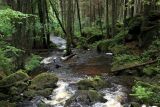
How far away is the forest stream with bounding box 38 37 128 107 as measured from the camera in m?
13.4

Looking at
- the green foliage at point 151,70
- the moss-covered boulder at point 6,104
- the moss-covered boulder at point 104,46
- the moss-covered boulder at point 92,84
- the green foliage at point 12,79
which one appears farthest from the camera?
the moss-covered boulder at point 104,46

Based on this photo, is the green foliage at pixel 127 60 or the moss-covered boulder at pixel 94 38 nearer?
the green foliage at pixel 127 60

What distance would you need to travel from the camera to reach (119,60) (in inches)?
786

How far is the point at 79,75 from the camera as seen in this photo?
18.1m

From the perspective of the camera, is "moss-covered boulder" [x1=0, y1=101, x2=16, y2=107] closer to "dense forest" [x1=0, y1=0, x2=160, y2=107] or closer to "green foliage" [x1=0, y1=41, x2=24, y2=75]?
"dense forest" [x1=0, y1=0, x2=160, y2=107]

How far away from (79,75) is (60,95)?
4.01 meters

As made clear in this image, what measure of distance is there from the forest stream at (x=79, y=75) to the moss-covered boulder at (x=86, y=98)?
16 cm

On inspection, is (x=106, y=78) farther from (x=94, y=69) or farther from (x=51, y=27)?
(x=51, y=27)

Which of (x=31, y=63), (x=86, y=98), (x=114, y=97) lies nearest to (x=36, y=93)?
(x=86, y=98)

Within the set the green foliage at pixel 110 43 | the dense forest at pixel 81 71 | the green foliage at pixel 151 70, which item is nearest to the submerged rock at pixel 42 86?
the dense forest at pixel 81 71

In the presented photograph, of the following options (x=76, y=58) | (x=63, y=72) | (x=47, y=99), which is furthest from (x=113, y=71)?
(x=76, y=58)

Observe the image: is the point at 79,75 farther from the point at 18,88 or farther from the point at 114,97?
the point at 18,88

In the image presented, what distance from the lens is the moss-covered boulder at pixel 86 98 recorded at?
42.2 feet

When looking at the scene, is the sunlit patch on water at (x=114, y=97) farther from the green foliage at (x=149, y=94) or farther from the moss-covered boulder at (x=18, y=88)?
the moss-covered boulder at (x=18, y=88)
